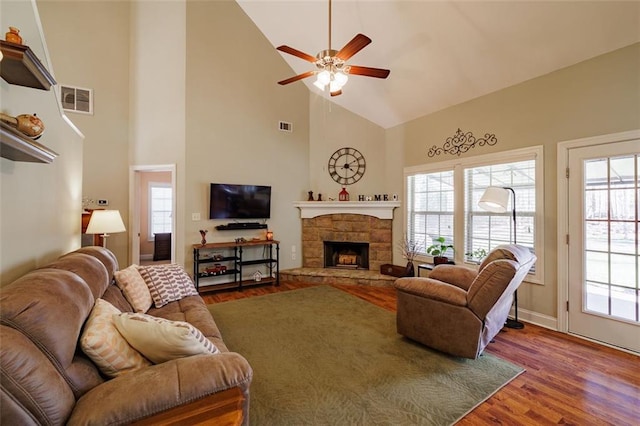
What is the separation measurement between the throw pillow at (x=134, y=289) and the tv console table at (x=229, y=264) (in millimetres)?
1947

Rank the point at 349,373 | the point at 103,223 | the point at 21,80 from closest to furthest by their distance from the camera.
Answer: the point at 21,80, the point at 349,373, the point at 103,223

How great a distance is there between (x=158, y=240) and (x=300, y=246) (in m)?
3.75

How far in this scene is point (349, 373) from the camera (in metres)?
2.22

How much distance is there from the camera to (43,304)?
1.08 metres

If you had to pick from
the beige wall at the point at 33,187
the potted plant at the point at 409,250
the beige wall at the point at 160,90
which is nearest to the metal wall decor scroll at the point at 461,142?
the potted plant at the point at 409,250

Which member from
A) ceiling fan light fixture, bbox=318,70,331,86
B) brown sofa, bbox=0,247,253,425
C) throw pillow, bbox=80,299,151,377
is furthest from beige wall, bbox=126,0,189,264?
brown sofa, bbox=0,247,253,425

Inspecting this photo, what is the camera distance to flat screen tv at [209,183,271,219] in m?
4.60

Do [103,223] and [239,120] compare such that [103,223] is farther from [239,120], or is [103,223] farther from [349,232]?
[349,232]

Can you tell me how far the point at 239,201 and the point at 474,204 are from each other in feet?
12.2

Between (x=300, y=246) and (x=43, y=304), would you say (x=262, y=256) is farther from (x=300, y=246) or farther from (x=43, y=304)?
(x=43, y=304)

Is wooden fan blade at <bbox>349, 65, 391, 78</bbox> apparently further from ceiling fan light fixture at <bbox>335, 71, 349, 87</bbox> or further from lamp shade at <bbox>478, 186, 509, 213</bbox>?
lamp shade at <bbox>478, 186, 509, 213</bbox>

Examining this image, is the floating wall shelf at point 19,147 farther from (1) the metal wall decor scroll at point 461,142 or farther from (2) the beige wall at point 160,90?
(1) the metal wall decor scroll at point 461,142

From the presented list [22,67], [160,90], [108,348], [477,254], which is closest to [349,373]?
[108,348]

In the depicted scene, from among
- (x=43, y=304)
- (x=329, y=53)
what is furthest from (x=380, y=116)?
(x=43, y=304)
